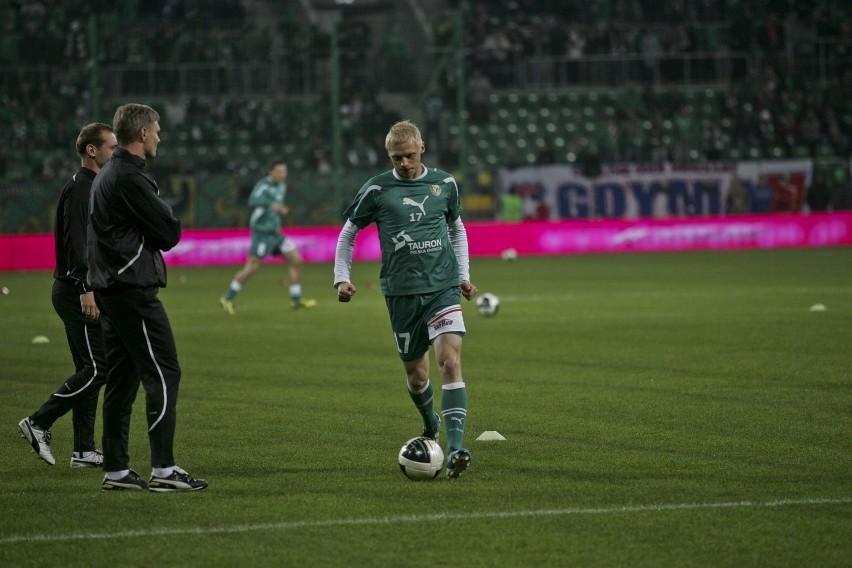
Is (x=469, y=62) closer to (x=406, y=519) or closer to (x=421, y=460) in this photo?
(x=421, y=460)

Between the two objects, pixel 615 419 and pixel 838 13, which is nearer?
pixel 615 419

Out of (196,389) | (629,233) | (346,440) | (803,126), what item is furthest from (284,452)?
(803,126)

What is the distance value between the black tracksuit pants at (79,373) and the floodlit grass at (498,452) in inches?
9.9

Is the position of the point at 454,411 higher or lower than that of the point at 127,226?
lower

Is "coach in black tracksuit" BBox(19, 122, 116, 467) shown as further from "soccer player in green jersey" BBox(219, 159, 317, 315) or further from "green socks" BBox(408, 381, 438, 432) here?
"soccer player in green jersey" BBox(219, 159, 317, 315)

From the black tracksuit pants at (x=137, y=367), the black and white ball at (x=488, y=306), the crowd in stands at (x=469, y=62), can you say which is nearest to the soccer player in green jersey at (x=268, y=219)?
the black and white ball at (x=488, y=306)

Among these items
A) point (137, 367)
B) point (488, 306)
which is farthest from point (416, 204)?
point (488, 306)

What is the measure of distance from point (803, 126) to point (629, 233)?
23.4ft

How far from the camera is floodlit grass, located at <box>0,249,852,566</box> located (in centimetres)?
580

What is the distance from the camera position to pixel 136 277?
691 cm

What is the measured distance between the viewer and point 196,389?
11.3 meters

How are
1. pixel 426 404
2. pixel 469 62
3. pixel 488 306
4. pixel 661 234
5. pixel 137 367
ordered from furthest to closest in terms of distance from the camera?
1. pixel 469 62
2. pixel 661 234
3. pixel 488 306
4. pixel 426 404
5. pixel 137 367

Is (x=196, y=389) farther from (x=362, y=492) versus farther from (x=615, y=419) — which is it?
(x=362, y=492)

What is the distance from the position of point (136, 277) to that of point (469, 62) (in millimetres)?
30466
